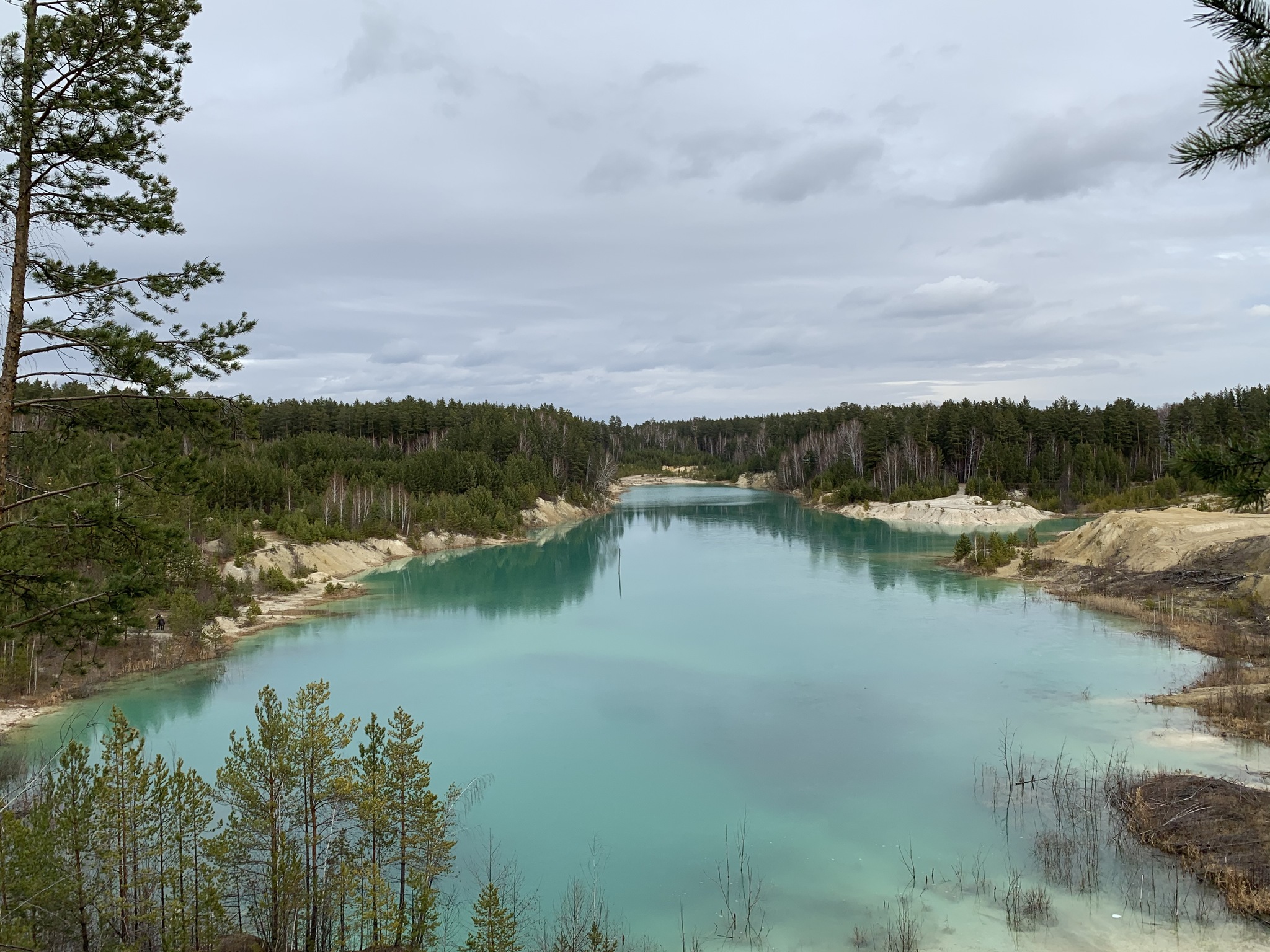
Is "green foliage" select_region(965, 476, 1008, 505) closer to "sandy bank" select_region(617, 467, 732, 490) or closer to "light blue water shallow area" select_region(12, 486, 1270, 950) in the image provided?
"light blue water shallow area" select_region(12, 486, 1270, 950)

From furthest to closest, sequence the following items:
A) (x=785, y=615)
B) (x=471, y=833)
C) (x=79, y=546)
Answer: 1. (x=785, y=615)
2. (x=471, y=833)
3. (x=79, y=546)

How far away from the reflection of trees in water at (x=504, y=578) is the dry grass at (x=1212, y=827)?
28085 millimetres

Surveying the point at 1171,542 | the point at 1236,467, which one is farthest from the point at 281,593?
the point at 1171,542

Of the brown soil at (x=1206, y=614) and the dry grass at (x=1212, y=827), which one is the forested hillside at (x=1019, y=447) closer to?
the brown soil at (x=1206, y=614)

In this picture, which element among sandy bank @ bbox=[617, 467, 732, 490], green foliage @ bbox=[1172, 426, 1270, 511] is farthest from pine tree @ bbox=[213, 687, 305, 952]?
sandy bank @ bbox=[617, 467, 732, 490]

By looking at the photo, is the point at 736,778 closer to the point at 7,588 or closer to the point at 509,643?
the point at 7,588

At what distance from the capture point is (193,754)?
63.7 feet

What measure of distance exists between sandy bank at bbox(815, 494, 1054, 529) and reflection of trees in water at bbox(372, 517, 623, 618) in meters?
31.0

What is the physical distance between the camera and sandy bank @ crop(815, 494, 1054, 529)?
72.6 m

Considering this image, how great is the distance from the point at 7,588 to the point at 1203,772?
20740 millimetres

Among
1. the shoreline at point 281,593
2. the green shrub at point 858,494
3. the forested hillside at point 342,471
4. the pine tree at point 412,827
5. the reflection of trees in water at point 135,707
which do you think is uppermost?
the forested hillside at point 342,471

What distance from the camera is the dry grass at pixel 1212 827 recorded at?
1166 centimetres

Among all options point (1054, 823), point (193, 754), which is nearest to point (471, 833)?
point (193, 754)

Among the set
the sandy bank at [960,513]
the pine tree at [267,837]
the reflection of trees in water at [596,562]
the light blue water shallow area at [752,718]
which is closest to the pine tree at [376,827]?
the pine tree at [267,837]
